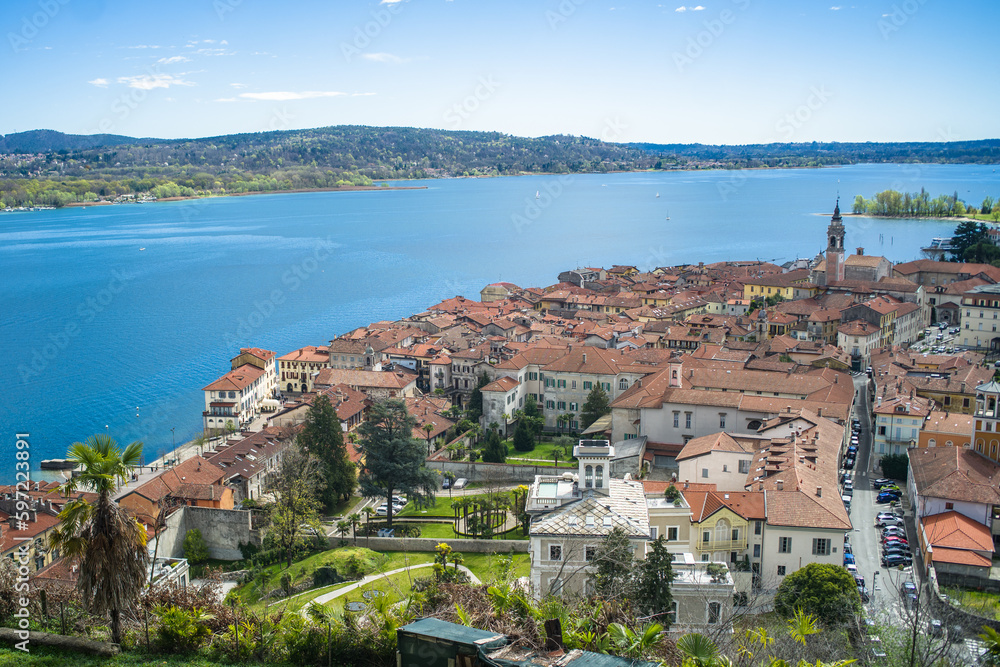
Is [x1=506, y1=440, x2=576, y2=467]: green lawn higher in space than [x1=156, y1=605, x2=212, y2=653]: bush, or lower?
lower

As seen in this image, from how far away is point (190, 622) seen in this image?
958 centimetres

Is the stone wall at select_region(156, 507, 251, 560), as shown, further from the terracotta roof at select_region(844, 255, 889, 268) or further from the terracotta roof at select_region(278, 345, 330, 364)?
the terracotta roof at select_region(844, 255, 889, 268)

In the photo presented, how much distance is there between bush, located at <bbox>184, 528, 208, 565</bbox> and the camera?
21.4 metres

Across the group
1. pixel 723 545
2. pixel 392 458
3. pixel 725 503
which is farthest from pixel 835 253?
pixel 723 545

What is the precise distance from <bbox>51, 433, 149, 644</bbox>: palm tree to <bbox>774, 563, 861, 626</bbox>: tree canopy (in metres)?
11.0

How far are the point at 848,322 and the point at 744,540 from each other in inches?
1079

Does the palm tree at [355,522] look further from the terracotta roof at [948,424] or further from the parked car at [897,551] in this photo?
the terracotta roof at [948,424]

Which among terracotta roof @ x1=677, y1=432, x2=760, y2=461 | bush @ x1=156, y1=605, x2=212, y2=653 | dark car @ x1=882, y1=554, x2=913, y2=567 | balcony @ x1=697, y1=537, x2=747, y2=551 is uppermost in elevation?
bush @ x1=156, y1=605, x2=212, y2=653

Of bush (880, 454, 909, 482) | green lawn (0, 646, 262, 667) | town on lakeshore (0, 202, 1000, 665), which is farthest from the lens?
bush (880, 454, 909, 482)

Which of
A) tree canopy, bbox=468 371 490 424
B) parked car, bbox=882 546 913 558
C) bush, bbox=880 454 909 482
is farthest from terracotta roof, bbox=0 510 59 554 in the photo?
bush, bbox=880 454 909 482

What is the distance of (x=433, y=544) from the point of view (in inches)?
795

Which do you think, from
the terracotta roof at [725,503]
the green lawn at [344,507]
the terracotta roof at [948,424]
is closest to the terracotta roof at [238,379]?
the green lawn at [344,507]

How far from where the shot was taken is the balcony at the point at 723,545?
18.0 meters

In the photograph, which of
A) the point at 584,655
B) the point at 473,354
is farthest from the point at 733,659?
the point at 473,354
